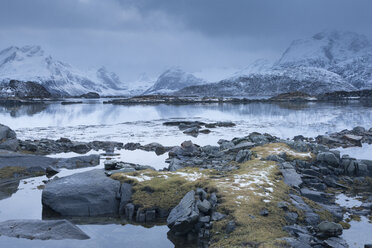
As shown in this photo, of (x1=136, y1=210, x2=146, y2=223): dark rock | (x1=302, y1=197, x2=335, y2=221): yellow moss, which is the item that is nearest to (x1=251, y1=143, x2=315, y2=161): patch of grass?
(x1=302, y1=197, x2=335, y2=221): yellow moss

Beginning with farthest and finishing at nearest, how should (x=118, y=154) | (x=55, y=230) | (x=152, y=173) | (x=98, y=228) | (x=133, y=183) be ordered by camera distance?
(x=118, y=154) → (x=152, y=173) → (x=133, y=183) → (x=98, y=228) → (x=55, y=230)

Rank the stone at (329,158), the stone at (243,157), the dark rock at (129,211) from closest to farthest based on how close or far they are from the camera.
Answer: the dark rock at (129,211), the stone at (329,158), the stone at (243,157)

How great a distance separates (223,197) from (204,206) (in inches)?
46.6

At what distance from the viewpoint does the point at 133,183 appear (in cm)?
1634

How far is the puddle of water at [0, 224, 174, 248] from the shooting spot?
1162 centimetres

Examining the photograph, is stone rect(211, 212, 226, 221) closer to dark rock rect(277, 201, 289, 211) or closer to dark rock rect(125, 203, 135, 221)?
dark rock rect(277, 201, 289, 211)

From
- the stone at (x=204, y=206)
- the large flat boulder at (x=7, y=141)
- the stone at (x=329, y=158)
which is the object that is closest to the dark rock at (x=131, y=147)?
the large flat boulder at (x=7, y=141)

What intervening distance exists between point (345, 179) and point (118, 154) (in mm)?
18808

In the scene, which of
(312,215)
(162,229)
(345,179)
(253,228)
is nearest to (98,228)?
(162,229)

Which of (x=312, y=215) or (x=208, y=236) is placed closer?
(x=208, y=236)

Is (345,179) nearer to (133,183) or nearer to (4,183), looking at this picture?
(133,183)

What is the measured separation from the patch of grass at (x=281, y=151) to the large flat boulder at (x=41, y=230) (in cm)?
1454

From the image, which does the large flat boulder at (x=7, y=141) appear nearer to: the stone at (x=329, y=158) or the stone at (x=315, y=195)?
the stone at (x=315, y=195)

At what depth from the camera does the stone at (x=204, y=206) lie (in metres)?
13.0
